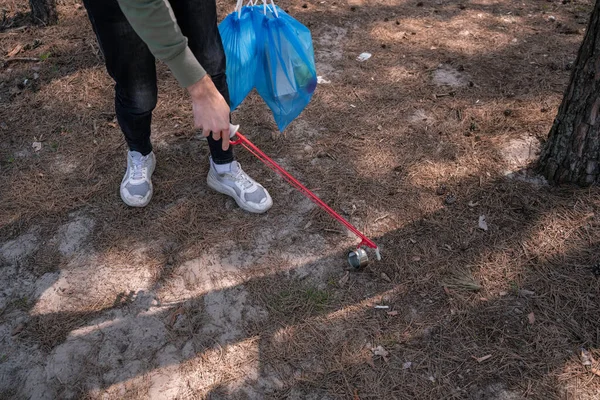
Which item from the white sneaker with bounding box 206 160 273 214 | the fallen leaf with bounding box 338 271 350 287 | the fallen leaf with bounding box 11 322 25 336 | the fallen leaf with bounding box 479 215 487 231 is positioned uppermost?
the white sneaker with bounding box 206 160 273 214

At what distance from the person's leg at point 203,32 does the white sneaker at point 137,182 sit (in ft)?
2.36

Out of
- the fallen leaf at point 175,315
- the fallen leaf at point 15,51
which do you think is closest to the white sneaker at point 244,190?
the fallen leaf at point 175,315

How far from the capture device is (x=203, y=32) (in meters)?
2.08

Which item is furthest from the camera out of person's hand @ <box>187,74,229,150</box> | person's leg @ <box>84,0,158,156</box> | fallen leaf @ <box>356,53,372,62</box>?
fallen leaf @ <box>356,53,372,62</box>

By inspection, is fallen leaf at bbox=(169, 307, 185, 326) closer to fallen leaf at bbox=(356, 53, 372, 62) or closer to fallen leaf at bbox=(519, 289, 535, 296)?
fallen leaf at bbox=(519, 289, 535, 296)

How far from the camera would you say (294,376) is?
1.94 meters

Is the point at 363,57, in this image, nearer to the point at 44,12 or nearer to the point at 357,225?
the point at 357,225

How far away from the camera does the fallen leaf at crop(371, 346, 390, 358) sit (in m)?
2.00

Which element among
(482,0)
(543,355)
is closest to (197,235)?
(543,355)

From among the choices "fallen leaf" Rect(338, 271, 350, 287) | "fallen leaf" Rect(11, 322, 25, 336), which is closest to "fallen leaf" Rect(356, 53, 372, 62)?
"fallen leaf" Rect(338, 271, 350, 287)

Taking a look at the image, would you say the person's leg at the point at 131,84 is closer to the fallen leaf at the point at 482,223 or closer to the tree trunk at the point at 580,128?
the fallen leaf at the point at 482,223

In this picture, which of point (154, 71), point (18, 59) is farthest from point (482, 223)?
point (18, 59)

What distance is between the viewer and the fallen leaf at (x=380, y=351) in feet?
6.55

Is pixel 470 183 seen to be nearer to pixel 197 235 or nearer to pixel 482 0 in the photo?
pixel 197 235
